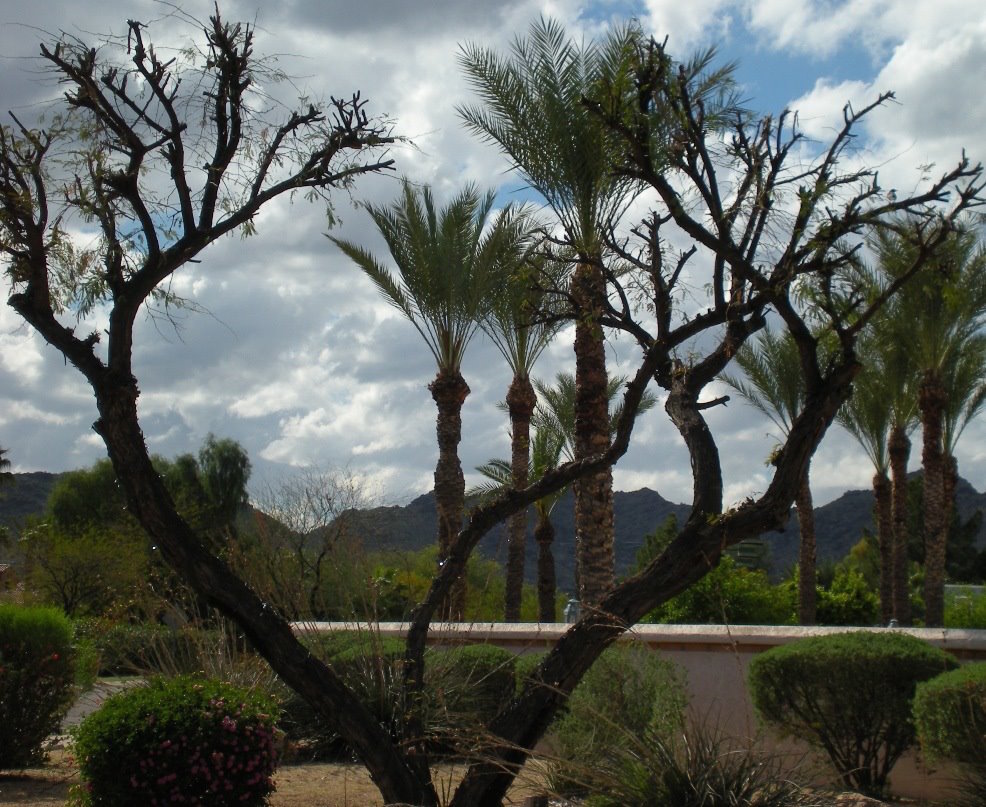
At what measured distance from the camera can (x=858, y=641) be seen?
865 centimetres

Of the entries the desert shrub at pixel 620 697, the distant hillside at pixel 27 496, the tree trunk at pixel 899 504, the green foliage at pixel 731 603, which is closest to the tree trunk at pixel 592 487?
the green foliage at pixel 731 603

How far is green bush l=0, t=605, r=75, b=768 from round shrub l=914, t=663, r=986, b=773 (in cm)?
714

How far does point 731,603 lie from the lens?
71.6 ft

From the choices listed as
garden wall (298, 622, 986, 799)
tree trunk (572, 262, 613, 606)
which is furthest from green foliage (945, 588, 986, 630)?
garden wall (298, 622, 986, 799)

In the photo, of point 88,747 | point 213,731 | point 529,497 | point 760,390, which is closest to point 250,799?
point 213,731

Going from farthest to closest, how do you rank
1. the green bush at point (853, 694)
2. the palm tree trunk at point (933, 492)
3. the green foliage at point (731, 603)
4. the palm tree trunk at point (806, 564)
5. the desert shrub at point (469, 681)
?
1. the palm tree trunk at point (806, 564)
2. the palm tree trunk at point (933, 492)
3. the green foliage at point (731, 603)
4. the desert shrub at point (469, 681)
5. the green bush at point (853, 694)

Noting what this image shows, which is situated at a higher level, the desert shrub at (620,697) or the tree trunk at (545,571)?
the tree trunk at (545,571)

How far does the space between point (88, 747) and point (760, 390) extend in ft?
62.7

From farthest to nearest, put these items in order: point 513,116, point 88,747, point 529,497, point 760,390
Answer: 1. point 760,390
2. point 513,116
3. point 529,497
4. point 88,747

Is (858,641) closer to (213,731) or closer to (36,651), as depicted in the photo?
(213,731)

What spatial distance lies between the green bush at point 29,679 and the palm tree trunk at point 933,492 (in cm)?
1680

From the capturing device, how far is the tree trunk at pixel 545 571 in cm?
2566

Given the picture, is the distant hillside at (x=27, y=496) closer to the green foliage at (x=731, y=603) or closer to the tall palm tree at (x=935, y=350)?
the green foliage at (x=731, y=603)

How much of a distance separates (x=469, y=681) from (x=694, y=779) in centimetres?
512
